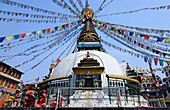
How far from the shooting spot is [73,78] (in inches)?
436

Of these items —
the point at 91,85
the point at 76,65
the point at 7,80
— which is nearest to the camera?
the point at 91,85

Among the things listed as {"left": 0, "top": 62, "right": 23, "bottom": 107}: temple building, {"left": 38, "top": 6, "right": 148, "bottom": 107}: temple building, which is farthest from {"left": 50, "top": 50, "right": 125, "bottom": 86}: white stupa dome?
{"left": 0, "top": 62, "right": 23, "bottom": 107}: temple building

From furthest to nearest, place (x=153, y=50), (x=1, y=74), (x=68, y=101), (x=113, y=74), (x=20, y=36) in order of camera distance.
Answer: (x=1, y=74), (x=113, y=74), (x=153, y=50), (x=20, y=36), (x=68, y=101)

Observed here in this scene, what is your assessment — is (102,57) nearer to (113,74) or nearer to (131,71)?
(113,74)

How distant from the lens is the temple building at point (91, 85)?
8.01 metres

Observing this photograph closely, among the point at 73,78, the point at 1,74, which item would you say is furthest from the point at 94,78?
the point at 1,74

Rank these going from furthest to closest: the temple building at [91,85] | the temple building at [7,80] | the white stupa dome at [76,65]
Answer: the temple building at [7,80] < the white stupa dome at [76,65] < the temple building at [91,85]

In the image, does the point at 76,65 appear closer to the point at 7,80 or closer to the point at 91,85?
the point at 91,85

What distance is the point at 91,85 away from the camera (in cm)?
1008

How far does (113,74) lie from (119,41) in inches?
136

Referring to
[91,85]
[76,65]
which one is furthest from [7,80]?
[91,85]

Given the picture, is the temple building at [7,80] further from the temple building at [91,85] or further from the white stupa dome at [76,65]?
the white stupa dome at [76,65]

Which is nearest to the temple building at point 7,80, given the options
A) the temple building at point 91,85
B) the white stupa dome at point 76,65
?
the temple building at point 91,85

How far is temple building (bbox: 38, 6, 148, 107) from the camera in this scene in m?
8.01
